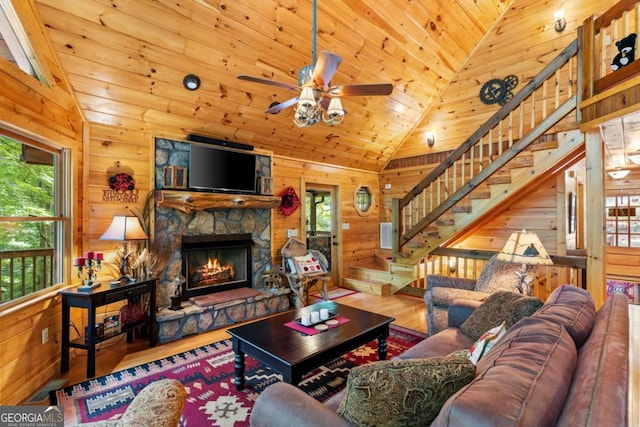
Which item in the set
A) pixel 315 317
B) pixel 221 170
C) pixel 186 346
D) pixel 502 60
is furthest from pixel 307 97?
pixel 502 60

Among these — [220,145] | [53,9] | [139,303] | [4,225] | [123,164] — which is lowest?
[139,303]

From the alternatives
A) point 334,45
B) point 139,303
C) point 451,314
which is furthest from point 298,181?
point 451,314

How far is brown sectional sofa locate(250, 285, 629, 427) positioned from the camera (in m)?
0.82

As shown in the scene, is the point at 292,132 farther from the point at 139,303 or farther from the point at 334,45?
the point at 139,303

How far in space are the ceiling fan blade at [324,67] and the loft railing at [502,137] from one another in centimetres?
259

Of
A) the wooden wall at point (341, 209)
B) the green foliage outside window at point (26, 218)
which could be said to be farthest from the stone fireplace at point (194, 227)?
the green foliage outside window at point (26, 218)

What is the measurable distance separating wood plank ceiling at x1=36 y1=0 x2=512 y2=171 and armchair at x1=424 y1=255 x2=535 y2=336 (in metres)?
2.97

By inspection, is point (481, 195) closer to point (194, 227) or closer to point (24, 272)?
Result: point (194, 227)

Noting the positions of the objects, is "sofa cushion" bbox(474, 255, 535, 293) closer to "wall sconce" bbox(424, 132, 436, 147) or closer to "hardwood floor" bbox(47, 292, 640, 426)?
"hardwood floor" bbox(47, 292, 640, 426)

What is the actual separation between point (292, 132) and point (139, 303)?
3.08 meters

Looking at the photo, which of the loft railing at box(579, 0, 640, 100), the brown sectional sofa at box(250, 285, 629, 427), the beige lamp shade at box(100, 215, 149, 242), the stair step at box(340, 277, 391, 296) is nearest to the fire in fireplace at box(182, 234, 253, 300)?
the beige lamp shade at box(100, 215, 149, 242)

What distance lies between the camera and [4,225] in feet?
7.76

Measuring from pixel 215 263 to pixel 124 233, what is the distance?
1537 millimetres

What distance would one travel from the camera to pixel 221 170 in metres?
4.25
